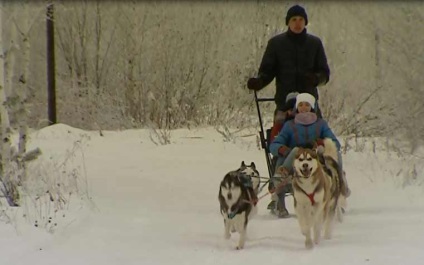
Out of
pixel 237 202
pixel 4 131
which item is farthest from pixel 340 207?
pixel 4 131

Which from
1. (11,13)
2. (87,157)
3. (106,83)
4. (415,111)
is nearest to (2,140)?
(11,13)

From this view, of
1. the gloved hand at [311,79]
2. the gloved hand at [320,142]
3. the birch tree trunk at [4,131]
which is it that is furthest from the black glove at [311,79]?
the birch tree trunk at [4,131]

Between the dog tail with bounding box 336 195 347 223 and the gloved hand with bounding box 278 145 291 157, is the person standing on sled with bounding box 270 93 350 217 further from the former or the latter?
the dog tail with bounding box 336 195 347 223

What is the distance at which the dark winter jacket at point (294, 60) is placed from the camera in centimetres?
748

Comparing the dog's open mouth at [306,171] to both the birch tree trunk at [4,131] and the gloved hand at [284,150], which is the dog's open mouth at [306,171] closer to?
the gloved hand at [284,150]

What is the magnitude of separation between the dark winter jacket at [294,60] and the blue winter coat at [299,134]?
86cm

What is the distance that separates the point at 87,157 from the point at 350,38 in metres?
6.73

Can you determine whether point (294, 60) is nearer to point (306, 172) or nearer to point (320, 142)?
point (320, 142)

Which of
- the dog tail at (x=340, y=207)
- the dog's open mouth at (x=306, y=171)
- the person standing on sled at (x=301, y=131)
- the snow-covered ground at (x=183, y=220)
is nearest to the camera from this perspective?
the snow-covered ground at (x=183, y=220)

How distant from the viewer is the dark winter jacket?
24.5ft

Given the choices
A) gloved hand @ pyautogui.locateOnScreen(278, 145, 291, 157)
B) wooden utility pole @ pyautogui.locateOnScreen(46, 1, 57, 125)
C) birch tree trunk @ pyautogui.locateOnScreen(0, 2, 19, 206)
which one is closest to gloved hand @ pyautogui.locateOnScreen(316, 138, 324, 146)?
gloved hand @ pyautogui.locateOnScreen(278, 145, 291, 157)

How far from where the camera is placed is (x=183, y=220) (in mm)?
7223

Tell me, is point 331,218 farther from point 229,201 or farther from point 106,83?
point 106,83

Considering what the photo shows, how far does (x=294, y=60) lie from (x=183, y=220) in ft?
6.44
